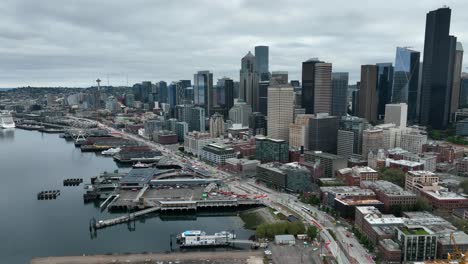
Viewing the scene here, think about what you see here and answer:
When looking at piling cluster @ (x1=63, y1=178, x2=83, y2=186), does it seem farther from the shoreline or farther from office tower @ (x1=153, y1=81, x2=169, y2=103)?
office tower @ (x1=153, y1=81, x2=169, y2=103)

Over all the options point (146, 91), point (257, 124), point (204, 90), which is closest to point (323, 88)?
point (257, 124)

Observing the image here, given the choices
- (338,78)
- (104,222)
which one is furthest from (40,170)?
(338,78)

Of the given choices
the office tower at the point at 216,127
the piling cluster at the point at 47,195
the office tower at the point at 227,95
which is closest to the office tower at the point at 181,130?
the office tower at the point at 216,127

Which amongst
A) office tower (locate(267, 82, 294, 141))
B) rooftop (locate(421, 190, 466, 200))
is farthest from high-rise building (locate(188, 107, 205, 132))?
rooftop (locate(421, 190, 466, 200))

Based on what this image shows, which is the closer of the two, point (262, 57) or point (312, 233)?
point (312, 233)

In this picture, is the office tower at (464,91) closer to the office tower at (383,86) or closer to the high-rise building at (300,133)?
the office tower at (383,86)

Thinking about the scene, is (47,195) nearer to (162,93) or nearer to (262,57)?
(262,57)

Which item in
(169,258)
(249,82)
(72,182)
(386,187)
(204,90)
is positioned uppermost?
(249,82)
